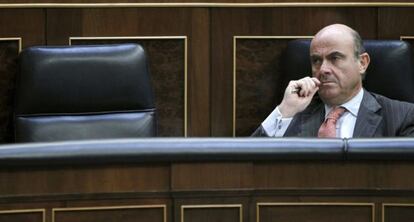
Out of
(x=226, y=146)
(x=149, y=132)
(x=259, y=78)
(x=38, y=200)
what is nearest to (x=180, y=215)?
(x=226, y=146)

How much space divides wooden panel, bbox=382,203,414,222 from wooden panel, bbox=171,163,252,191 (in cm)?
27

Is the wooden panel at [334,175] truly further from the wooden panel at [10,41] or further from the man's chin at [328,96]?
the wooden panel at [10,41]

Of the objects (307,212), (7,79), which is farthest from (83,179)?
(7,79)

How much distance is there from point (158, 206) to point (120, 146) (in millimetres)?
140

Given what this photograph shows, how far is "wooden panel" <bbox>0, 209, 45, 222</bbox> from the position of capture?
172 centimetres

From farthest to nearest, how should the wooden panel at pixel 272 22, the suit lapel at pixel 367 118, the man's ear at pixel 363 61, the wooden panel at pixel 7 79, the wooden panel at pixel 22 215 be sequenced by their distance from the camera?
1. the wooden panel at pixel 272 22
2. the wooden panel at pixel 7 79
3. the man's ear at pixel 363 61
4. the suit lapel at pixel 367 118
5. the wooden panel at pixel 22 215

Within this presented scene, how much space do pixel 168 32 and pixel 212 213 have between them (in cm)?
122

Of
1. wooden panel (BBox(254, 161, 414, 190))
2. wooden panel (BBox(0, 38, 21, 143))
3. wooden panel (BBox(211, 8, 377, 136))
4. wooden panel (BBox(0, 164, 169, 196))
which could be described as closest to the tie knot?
wooden panel (BBox(211, 8, 377, 136))

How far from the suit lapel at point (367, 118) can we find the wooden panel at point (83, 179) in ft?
2.78

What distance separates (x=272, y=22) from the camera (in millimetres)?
2920

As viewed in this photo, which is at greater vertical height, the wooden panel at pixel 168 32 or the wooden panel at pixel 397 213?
the wooden panel at pixel 168 32

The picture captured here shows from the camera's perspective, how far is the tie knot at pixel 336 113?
2528mm

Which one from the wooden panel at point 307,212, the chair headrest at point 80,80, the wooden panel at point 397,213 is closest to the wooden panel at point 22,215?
the wooden panel at point 307,212

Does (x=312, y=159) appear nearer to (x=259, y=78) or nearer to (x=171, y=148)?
(x=171, y=148)
